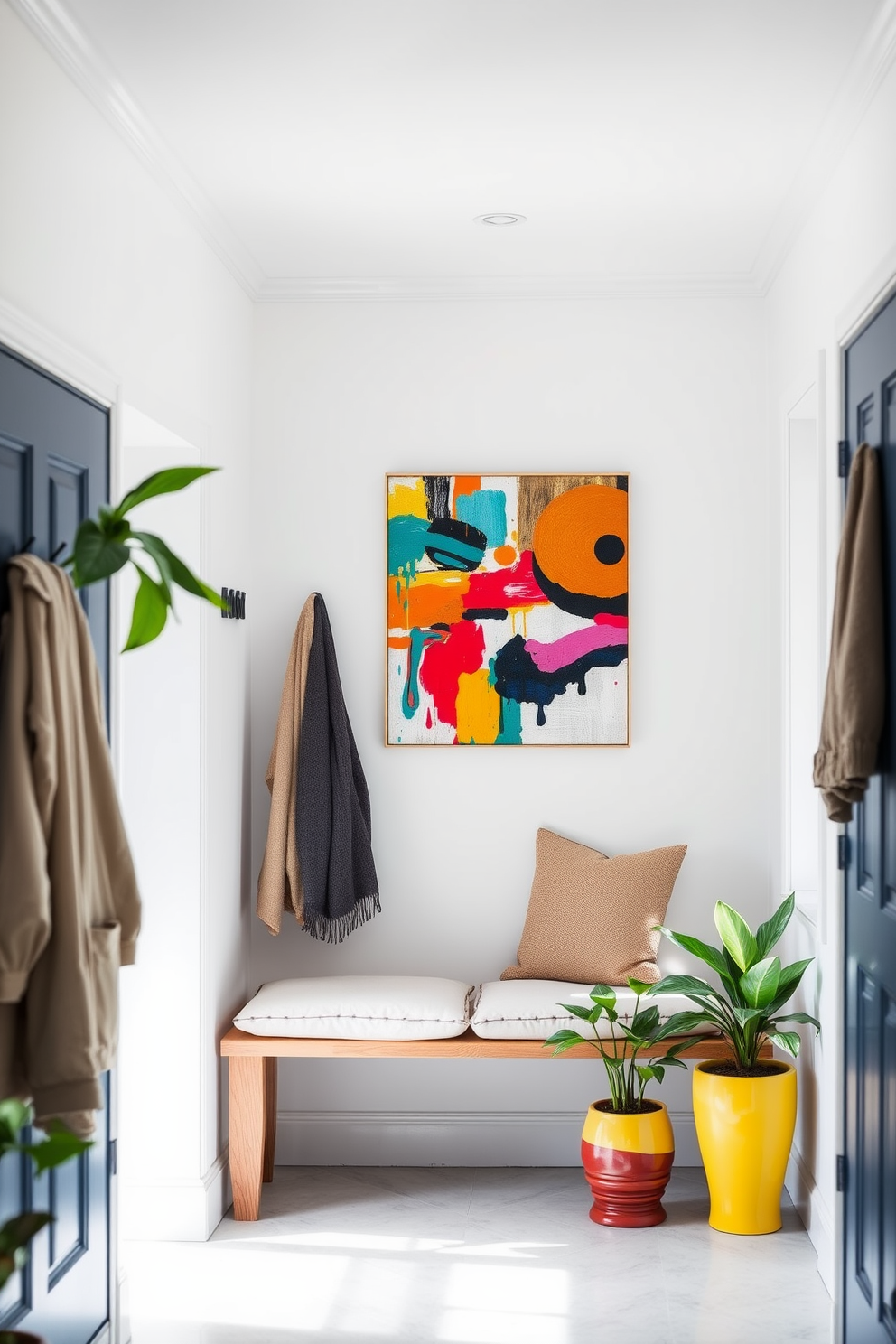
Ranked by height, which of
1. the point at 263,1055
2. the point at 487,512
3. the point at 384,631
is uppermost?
the point at 487,512

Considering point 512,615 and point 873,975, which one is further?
point 512,615

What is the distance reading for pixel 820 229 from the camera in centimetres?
316

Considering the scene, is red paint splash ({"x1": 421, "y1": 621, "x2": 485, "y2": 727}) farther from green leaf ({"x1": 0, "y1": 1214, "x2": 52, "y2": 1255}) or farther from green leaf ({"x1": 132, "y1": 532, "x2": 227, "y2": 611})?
green leaf ({"x1": 0, "y1": 1214, "x2": 52, "y2": 1255})

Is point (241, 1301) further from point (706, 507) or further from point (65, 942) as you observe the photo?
point (706, 507)

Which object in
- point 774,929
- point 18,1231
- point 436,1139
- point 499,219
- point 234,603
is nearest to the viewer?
point 18,1231

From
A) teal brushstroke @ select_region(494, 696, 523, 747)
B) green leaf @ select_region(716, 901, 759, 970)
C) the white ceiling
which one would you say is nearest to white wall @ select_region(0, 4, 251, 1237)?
the white ceiling

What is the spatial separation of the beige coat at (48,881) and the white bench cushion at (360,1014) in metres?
1.58

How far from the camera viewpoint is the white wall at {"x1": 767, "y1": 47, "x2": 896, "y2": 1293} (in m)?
2.59

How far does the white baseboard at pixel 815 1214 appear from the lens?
2.90 metres

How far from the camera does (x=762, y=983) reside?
10.8ft

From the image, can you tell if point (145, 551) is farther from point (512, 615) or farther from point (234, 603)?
point (512, 615)

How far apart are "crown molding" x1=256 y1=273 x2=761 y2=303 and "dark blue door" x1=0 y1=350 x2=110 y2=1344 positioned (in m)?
1.52

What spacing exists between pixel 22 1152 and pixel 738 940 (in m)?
2.22

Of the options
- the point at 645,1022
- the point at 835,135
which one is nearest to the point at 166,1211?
the point at 645,1022
